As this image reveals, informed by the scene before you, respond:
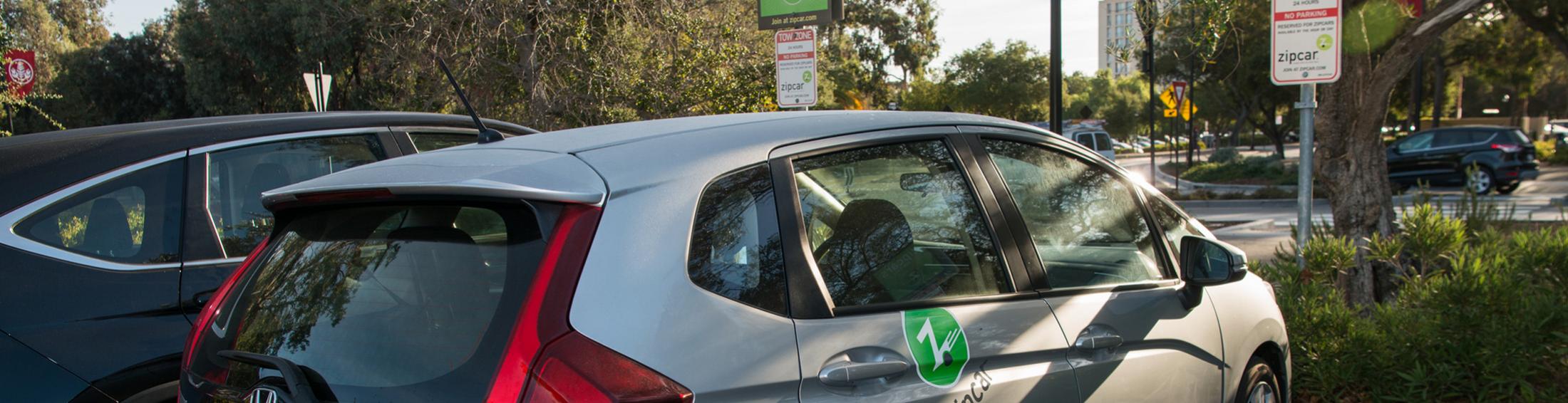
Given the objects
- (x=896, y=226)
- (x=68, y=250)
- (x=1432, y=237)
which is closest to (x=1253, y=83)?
(x=1432, y=237)

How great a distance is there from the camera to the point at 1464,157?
2097cm

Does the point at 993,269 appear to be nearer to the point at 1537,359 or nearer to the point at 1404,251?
the point at 1537,359

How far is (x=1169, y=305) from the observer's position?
3.32 m

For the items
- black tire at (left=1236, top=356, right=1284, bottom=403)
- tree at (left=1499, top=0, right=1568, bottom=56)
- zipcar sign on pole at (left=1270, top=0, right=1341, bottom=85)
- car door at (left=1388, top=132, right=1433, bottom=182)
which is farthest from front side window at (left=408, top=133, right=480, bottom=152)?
tree at (left=1499, top=0, right=1568, bottom=56)

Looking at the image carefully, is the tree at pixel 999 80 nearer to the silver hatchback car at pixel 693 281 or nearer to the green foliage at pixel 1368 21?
the green foliage at pixel 1368 21

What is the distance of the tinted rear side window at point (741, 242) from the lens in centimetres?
216

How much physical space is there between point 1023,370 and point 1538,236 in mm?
4049

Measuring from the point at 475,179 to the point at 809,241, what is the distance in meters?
0.75

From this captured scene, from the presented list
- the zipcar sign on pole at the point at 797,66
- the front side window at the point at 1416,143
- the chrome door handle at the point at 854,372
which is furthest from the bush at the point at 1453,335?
the front side window at the point at 1416,143

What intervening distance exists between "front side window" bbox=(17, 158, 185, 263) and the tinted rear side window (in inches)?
91.6

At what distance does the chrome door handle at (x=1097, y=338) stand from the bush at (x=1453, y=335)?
2240 millimetres

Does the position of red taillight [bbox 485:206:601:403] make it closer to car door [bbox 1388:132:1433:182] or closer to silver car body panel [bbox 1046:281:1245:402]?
silver car body panel [bbox 1046:281:1245:402]

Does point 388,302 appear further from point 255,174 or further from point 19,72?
point 19,72

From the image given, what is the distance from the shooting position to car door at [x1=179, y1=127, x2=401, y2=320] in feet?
11.9
